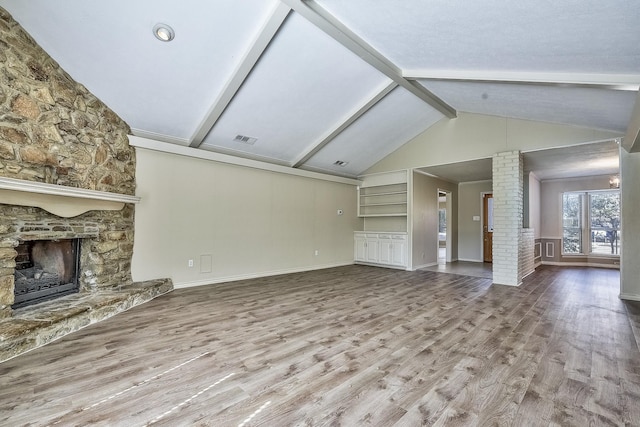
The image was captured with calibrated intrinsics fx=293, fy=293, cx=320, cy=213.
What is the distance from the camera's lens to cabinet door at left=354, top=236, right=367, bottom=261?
7.64 metres

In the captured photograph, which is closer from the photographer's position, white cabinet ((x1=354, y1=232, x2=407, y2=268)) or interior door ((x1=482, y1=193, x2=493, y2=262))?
white cabinet ((x1=354, y1=232, x2=407, y2=268))

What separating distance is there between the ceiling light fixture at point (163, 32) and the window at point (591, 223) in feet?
31.9

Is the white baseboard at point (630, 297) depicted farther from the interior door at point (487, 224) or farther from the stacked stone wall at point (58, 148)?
the stacked stone wall at point (58, 148)

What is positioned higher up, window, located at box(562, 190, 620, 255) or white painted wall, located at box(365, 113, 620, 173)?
white painted wall, located at box(365, 113, 620, 173)

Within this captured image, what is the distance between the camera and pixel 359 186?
7.99 meters

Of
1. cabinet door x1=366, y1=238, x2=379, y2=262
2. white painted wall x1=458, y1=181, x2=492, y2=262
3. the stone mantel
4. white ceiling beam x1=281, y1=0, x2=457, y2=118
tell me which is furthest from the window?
the stone mantel

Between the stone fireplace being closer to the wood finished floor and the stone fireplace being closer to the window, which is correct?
the wood finished floor

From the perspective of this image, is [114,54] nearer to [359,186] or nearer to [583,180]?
[359,186]

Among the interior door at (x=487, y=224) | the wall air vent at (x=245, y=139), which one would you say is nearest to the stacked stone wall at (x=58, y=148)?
the wall air vent at (x=245, y=139)

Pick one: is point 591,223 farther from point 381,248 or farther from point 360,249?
point 360,249

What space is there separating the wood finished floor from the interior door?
173 inches

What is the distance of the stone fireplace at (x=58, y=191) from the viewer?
2723mm

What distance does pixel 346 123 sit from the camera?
17.4 ft

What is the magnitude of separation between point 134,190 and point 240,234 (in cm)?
189
